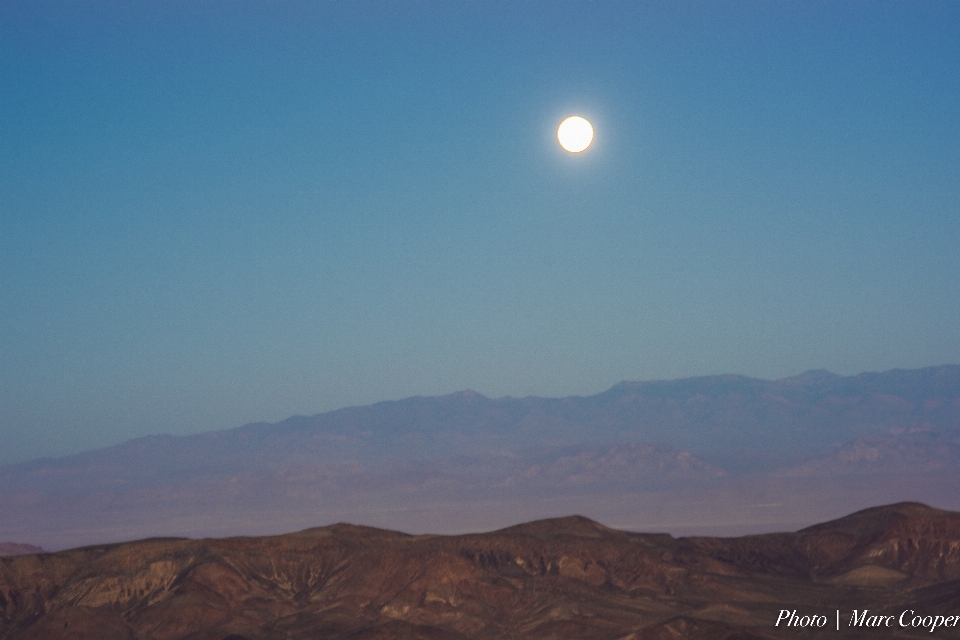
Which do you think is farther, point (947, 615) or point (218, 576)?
point (218, 576)

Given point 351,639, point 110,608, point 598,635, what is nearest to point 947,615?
point 598,635

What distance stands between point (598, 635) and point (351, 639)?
102 ft

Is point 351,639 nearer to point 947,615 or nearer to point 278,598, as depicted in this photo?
point 278,598

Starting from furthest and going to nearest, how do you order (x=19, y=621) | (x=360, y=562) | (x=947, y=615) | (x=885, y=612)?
(x=360, y=562), (x=19, y=621), (x=885, y=612), (x=947, y=615)

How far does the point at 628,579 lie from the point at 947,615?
5291 cm

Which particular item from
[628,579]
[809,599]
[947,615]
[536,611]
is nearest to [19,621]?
[536,611]

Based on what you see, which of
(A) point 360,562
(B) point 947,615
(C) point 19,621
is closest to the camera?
(B) point 947,615

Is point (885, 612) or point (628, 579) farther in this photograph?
point (628, 579)

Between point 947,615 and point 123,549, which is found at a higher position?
point 123,549

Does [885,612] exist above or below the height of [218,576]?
below

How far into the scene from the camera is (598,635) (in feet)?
545

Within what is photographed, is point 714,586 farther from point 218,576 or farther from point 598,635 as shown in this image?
point 218,576

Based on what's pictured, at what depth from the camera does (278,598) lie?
19088 centimetres

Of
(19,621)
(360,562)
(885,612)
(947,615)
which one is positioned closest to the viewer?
(947,615)
